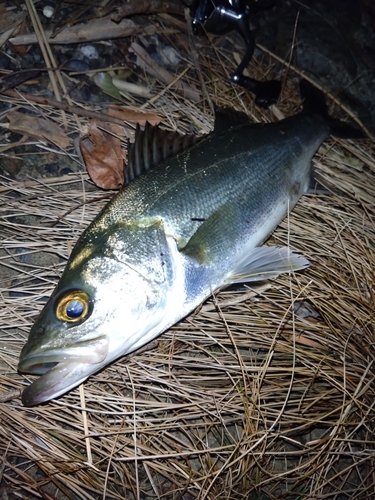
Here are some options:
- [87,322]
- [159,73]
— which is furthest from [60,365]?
[159,73]

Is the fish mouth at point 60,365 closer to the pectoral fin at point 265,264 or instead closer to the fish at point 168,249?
the fish at point 168,249

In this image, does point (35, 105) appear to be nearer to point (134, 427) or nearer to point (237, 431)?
point (134, 427)

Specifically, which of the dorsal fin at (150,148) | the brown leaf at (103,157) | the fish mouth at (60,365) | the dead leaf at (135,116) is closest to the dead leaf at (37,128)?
the brown leaf at (103,157)

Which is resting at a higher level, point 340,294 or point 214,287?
point 214,287

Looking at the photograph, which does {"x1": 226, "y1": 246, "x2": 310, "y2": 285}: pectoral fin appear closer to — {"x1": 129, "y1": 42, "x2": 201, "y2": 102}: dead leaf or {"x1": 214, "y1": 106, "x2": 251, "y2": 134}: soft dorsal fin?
{"x1": 214, "y1": 106, "x2": 251, "y2": 134}: soft dorsal fin

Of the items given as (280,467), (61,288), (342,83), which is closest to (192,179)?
(61,288)

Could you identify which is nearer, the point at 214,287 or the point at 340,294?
the point at 214,287
